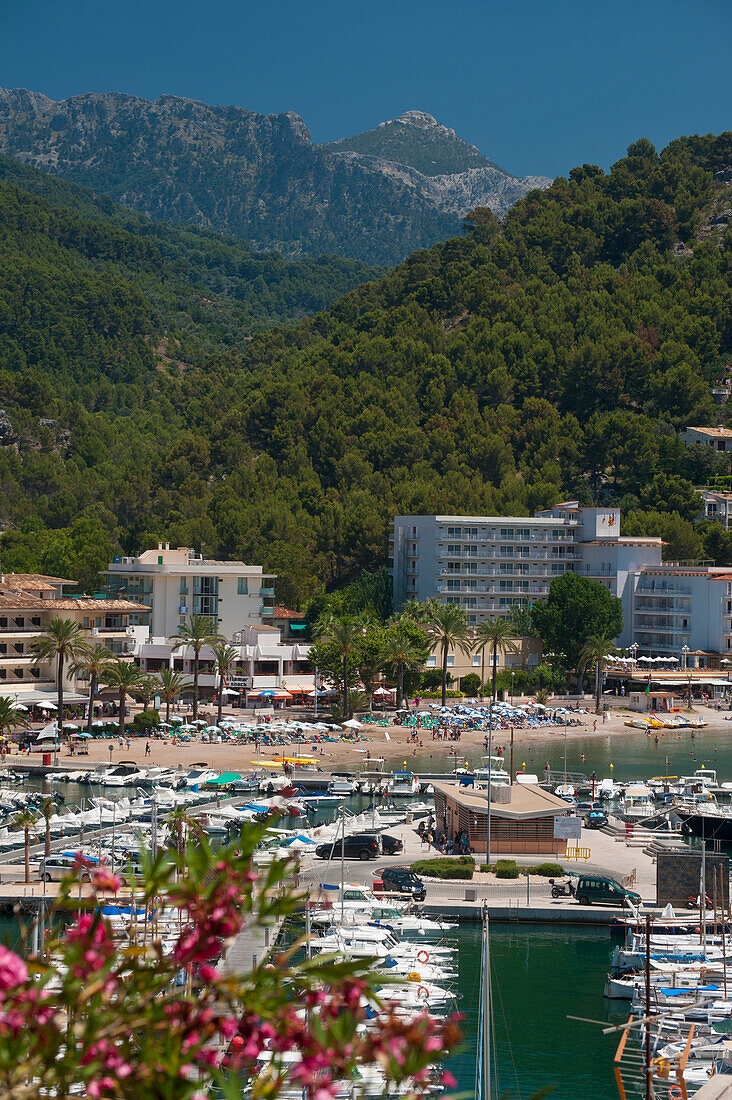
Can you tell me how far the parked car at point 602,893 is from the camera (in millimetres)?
35344

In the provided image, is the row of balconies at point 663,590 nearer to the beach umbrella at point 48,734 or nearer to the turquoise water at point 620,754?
the turquoise water at point 620,754

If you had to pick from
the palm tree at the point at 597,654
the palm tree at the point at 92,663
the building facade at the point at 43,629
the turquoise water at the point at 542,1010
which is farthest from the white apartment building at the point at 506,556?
the turquoise water at the point at 542,1010

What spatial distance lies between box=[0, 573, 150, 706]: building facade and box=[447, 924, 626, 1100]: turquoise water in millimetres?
36986

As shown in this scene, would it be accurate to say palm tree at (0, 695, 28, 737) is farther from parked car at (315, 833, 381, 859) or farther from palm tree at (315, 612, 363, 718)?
parked car at (315, 833, 381, 859)

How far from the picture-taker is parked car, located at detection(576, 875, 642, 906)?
35344 millimetres

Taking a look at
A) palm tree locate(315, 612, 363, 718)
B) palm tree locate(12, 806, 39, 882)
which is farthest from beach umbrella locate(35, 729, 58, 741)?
palm tree locate(12, 806, 39, 882)

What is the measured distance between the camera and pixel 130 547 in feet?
332

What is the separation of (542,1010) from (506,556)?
6389 centimetres

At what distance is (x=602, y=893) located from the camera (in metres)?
35.6

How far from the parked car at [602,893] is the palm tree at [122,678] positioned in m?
31.6

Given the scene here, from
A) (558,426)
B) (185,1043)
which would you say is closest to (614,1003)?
(185,1043)

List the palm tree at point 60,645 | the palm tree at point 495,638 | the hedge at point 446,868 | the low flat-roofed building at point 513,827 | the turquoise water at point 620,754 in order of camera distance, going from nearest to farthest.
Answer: the hedge at point 446,868
the low flat-roofed building at point 513,827
the turquoise water at point 620,754
the palm tree at point 60,645
the palm tree at point 495,638

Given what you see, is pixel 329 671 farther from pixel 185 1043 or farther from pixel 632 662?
pixel 185 1043

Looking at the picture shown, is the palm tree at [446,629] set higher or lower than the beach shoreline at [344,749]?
higher
